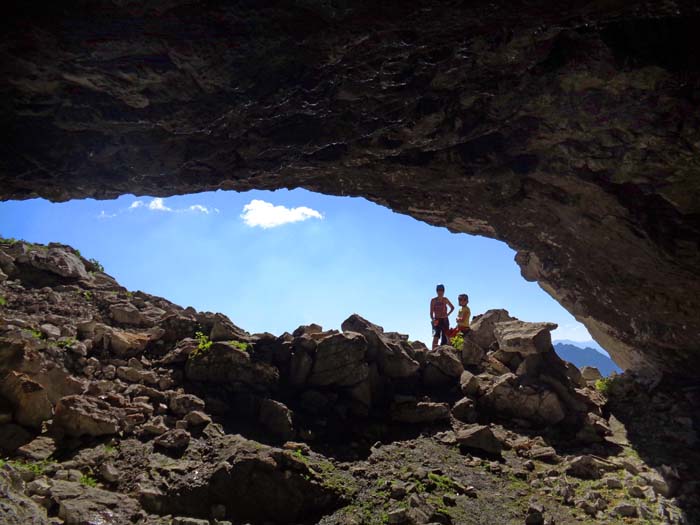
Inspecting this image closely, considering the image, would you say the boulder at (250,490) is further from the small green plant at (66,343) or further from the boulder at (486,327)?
the boulder at (486,327)

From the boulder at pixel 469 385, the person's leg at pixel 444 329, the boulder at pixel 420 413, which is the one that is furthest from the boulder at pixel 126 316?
the person's leg at pixel 444 329

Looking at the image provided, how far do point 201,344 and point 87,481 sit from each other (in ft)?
17.0

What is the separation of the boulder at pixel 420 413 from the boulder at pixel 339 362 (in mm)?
1443

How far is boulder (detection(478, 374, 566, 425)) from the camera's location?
12461mm

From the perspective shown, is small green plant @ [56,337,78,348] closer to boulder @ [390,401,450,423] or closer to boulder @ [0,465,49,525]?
boulder @ [0,465,49,525]

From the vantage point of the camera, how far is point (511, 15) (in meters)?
5.59

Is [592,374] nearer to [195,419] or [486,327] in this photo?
[486,327]

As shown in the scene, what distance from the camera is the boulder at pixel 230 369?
1179cm

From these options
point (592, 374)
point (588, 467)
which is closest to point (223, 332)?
point (588, 467)

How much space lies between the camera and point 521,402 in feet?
41.8

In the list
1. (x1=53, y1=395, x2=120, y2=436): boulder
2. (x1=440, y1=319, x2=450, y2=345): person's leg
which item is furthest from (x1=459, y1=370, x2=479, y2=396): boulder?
(x1=53, y1=395, x2=120, y2=436): boulder

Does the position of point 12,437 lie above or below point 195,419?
below

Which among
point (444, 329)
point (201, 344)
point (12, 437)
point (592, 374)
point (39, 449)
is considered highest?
point (444, 329)

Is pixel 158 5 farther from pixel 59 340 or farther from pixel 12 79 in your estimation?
pixel 59 340
